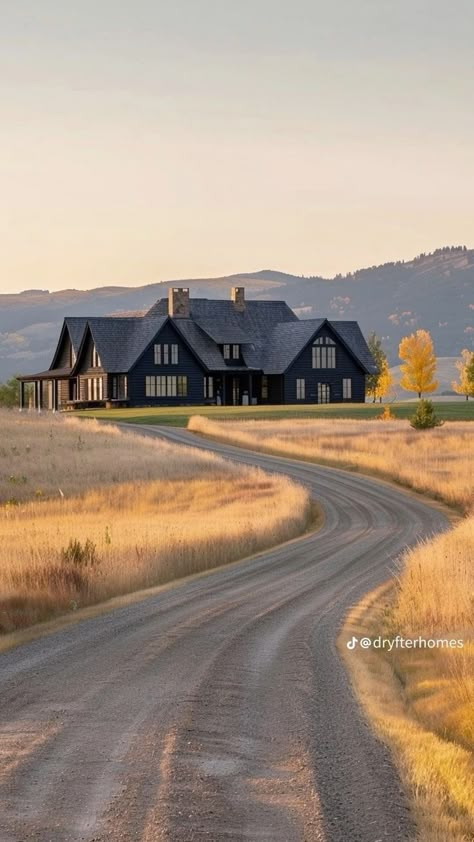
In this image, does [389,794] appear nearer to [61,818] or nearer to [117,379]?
[61,818]

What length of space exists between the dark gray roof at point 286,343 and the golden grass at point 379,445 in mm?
23173

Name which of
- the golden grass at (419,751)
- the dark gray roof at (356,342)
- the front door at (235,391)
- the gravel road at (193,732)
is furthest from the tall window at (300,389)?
the golden grass at (419,751)

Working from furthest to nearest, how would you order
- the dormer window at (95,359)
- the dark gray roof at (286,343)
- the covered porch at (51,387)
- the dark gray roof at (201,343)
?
the covered porch at (51,387) → the dark gray roof at (286,343) → the dark gray roof at (201,343) → the dormer window at (95,359)

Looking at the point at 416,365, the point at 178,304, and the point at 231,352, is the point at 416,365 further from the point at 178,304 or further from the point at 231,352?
the point at 178,304

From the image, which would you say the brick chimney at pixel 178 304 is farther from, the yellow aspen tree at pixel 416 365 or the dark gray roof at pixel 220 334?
the yellow aspen tree at pixel 416 365

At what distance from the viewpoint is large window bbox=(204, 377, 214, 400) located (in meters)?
102

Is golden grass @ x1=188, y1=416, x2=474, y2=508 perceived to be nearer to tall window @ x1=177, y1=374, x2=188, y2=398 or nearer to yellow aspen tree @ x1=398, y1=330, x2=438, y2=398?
tall window @ x1=177, y1=374, x2=188, y2=398

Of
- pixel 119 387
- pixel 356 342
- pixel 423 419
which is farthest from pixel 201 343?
pixel 423 419

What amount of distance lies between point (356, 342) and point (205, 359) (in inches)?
706

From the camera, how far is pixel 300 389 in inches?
4124

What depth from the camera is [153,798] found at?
915 cm

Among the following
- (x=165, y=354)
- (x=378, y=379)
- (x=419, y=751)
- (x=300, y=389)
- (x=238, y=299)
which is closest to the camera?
(x=419, y=751)

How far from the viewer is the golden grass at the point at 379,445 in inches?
1881

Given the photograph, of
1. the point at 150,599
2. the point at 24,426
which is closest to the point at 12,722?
the point at 150,599
